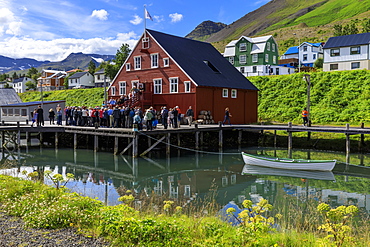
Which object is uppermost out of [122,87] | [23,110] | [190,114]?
[122,87]

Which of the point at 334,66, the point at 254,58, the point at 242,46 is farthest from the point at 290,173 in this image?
the point at 242,46

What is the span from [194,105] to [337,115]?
53.7 ft

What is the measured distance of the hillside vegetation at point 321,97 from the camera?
36.4m

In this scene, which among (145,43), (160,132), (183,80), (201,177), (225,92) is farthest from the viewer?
(145,43)

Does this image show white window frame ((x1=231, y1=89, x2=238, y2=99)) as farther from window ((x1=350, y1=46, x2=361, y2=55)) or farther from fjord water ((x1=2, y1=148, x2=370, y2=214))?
window ((x1=350, y1=46, x2=361, y2=55))

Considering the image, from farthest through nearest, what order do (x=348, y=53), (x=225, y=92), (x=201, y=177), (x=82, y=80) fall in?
(x=82, y=80) < (x=348, y=53) < (x=225, y=92) < (x=201, y=177)

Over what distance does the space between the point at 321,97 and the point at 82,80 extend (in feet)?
224

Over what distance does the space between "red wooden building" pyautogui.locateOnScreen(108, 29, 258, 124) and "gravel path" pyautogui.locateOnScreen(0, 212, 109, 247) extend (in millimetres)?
24343

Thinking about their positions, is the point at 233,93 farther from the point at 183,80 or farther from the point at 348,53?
the point at 348,53

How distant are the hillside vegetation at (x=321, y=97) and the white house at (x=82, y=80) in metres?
57.2

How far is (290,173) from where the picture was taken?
64.3 feet

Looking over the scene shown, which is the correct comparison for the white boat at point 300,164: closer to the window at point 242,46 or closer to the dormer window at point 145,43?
the dormer window at point 145,43

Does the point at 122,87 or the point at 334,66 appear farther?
the point at 334,66

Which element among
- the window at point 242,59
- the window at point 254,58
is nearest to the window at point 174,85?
the window at point 254,58
